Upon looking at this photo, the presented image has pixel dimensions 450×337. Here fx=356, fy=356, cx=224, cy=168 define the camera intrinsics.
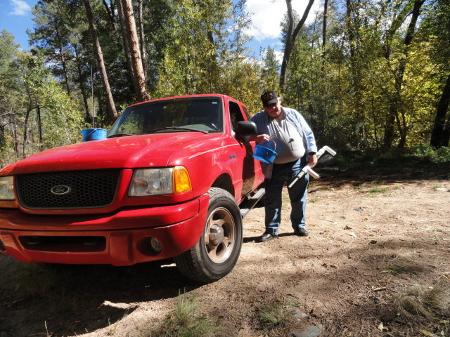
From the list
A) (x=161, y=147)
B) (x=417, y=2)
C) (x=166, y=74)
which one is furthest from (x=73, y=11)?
(x=161, y=147)

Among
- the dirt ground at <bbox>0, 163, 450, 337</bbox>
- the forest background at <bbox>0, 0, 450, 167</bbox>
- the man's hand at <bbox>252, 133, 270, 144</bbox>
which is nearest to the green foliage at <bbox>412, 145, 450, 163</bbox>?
the forest background at <bbox>0, 0, 450, 167</bbox>

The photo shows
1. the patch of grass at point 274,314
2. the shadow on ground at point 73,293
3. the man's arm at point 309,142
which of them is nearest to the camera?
the patch of grass at point 274,314

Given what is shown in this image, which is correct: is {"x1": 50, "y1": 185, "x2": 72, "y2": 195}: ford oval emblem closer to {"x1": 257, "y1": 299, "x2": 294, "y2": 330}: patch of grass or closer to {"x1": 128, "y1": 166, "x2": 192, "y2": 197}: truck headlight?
{"x1": 128, "y1": 166, "x2": 192, "y2": 197}: truck headlight

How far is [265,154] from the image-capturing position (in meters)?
4.17

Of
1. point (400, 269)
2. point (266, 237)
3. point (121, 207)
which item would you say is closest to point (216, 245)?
point (121, 207)

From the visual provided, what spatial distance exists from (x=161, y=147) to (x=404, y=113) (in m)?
10.7

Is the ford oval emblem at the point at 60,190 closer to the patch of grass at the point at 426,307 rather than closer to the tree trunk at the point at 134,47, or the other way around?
the patch of grass at the point at 426,307

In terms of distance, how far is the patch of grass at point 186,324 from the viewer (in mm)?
2467

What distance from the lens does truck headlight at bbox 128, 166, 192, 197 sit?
107 inches

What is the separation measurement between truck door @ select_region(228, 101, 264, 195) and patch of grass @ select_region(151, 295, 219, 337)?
2026mm

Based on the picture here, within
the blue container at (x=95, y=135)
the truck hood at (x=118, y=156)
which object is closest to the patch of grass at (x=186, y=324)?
the truck hood at (x=118, y=156)

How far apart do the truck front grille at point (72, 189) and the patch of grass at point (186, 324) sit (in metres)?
0.98

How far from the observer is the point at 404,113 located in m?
11.5

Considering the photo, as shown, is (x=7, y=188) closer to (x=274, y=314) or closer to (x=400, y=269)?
(x=274, y=314)
